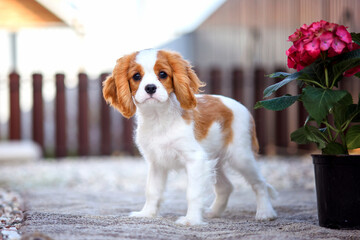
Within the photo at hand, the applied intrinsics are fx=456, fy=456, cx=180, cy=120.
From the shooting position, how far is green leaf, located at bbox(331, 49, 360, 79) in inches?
90.3

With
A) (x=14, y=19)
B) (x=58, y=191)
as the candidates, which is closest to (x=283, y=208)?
(x=58, y=191)

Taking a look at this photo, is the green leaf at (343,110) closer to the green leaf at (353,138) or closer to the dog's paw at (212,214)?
the green leaf at (353,138)

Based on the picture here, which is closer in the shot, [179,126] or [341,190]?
[341,190]

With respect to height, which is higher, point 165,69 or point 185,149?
point 165,69

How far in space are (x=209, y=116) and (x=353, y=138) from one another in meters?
0.88

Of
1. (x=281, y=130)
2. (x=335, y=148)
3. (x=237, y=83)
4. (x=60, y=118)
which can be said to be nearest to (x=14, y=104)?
(x=60, y=118)

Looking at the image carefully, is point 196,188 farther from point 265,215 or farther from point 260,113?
point 260,113

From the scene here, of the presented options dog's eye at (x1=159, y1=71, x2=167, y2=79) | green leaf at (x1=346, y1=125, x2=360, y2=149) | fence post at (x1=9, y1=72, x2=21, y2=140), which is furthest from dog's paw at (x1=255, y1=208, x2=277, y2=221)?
fence post at (x1=9, y1=72, x2=21, y2=140)

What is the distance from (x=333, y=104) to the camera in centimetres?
225

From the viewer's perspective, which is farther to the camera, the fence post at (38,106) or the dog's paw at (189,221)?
the fence post at (38,106)

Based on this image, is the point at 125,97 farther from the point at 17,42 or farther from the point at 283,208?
the point at 17,42

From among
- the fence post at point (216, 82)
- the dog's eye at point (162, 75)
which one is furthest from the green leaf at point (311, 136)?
the fence post at point (216, 82)

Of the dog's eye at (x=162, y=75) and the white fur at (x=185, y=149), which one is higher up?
the dog's eye at (x=162, y=75)

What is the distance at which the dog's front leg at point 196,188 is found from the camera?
2.59 m
